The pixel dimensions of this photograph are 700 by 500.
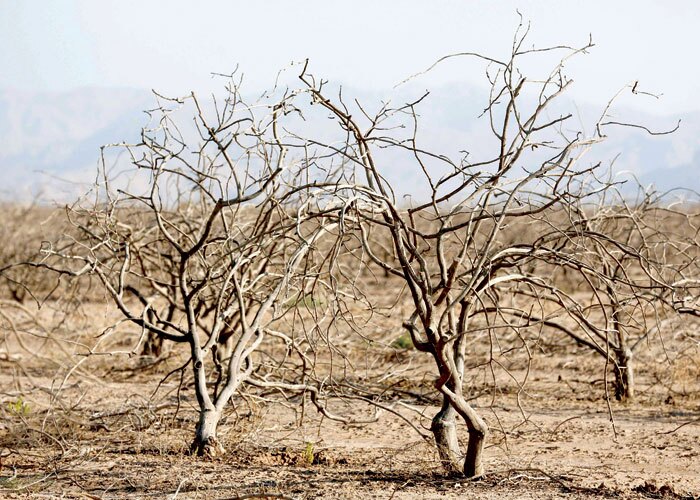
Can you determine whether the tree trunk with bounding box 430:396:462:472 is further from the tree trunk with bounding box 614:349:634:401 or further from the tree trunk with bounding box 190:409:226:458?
the tree trunk with bounding box 614:349:634:401

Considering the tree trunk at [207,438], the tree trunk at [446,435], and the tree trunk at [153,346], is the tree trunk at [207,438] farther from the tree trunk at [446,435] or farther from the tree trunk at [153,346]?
the tree trunk at [153,346]

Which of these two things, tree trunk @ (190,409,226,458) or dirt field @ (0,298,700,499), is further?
tree trunk @ (190,409,226,458)

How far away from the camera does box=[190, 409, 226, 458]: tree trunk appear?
6113 mm

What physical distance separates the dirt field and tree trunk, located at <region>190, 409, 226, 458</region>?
82 millimetres

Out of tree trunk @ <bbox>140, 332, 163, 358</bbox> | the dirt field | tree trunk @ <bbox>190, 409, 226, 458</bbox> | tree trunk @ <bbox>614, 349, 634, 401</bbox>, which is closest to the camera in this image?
the dirt field

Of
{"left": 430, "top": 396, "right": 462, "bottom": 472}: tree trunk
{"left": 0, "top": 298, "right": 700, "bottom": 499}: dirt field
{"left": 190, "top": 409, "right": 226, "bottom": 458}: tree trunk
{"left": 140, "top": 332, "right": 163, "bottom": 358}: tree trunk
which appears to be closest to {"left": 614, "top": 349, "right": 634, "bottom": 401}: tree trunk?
{"left": 0, "top": 298, "right": 700, "bottom": 499}: dirt field

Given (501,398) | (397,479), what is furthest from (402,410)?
(397,479)

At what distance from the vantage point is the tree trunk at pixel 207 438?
6.11 m

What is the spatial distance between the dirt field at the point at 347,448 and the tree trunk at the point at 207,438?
8 centimetres

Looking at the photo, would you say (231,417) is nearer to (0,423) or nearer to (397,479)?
(0,423)

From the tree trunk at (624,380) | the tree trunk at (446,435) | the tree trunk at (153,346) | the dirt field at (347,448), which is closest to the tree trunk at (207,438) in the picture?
the dirt field at (347,448)

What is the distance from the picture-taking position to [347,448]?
6.84m

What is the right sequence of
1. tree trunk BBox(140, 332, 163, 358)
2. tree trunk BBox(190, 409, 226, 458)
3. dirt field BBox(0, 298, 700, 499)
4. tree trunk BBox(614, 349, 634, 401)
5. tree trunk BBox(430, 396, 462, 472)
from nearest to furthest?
dirt field BBox(0, 298, 700, 499) → tree trunk BBox(430, 396, 462, 472) → tree trunk BBox(190, 409, 226, 458) → tree trunk BBox(614, 349, 634, 401) → tree trunk BBox(140, 332, 163, 358)

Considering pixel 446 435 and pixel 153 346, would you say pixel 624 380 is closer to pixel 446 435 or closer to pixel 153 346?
pixel 446 435
